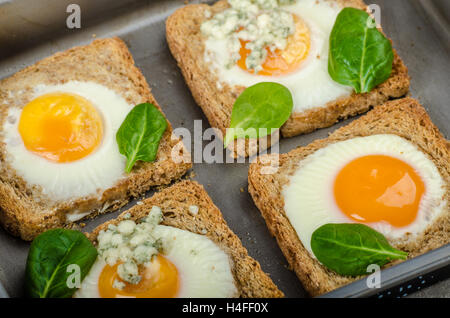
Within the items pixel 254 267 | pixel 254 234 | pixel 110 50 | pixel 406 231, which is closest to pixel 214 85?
pixel 110 50

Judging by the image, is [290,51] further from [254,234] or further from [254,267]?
[254,267]

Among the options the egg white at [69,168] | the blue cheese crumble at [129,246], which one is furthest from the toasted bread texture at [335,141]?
the egg white at [69,168]

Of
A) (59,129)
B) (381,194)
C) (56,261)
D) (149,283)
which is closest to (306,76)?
(381,194)

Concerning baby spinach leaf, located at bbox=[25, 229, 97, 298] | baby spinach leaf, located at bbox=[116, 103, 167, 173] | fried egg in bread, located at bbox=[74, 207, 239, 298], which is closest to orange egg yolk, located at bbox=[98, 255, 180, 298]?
fried egg in bread, located at bbox=[74, 207, 239, 298]

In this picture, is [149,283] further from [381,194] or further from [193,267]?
[381,194]

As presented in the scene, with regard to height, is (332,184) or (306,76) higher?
(306,76)

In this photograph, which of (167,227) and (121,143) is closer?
(167,227)

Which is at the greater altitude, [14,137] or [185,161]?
[14,137]
